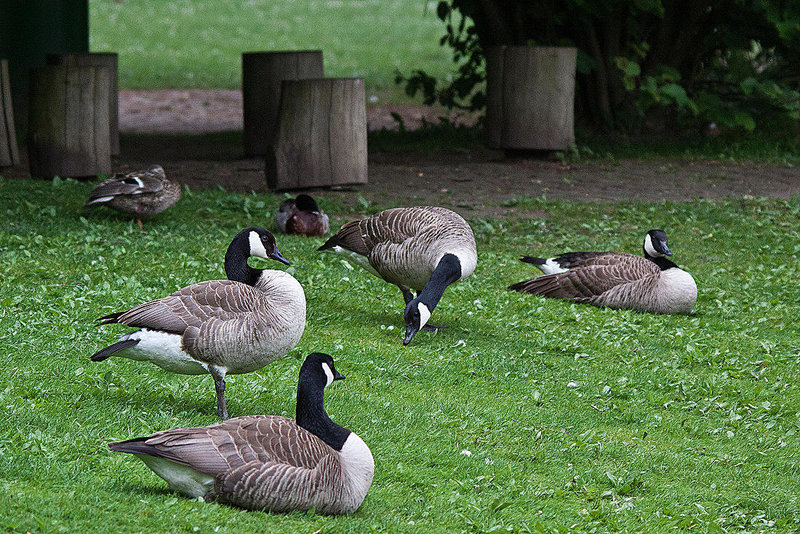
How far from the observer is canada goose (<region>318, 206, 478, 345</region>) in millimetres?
7426

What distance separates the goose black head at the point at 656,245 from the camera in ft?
30.5

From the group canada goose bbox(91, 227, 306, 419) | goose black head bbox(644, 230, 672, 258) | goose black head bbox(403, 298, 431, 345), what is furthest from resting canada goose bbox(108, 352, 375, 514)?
goose black head bbox(644, 230, 672, 258)

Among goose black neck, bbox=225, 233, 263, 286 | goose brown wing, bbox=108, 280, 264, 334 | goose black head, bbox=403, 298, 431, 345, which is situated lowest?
goose black head, bbox=403, 298, 431, 345

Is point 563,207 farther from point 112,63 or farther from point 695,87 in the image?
point 112,63

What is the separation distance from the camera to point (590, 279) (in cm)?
894

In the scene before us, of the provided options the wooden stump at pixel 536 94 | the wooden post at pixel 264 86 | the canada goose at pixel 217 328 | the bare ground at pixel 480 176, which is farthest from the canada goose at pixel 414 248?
the wooden post at pixel 264 86

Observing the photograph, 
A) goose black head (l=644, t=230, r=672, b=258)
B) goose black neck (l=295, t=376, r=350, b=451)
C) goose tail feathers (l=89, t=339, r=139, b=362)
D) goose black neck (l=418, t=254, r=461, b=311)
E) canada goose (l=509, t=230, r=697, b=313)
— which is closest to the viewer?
goose black neck (l=295, t=376, r=350, b=451)

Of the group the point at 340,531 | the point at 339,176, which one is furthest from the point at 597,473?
the point at 339,176

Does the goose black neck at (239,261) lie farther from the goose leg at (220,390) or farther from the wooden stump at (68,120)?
the wooden stump at (68,120)

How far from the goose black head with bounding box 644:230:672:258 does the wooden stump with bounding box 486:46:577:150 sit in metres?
6.12

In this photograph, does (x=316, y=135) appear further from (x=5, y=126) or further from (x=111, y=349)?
(x=111, y=349)

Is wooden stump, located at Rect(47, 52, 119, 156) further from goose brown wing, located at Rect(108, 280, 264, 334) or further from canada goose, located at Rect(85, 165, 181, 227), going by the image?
goose brown wing, located at Rect(108, 280, 264, 334)

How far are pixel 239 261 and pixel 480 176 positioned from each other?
8626 mm

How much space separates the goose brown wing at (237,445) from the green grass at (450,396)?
0.75ft
